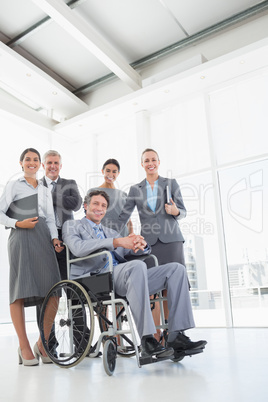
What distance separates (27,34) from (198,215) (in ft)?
10.9

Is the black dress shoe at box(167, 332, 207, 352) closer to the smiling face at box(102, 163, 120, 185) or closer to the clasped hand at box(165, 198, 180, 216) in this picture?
the clasped hand at box(165, 198, 180, 216)

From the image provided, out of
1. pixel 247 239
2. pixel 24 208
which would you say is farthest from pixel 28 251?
pixel 247 239

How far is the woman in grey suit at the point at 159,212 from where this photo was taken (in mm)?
2455

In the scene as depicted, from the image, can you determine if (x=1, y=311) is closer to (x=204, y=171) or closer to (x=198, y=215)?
(x=198, y=215)

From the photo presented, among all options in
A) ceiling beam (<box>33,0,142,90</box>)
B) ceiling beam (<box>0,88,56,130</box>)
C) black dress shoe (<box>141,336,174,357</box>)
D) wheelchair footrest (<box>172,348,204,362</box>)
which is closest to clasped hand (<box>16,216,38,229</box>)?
black dress shoe (<box>141,336,174,357</box>)

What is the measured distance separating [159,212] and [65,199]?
708mm

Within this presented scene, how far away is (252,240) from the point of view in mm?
4270

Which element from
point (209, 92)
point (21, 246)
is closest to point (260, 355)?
point (21, 246)

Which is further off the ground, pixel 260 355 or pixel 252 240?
pixel 252 240

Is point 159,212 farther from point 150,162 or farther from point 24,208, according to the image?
point 24,208

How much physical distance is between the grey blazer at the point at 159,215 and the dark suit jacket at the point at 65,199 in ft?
1.25

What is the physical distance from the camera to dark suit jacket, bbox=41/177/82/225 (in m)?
2.59

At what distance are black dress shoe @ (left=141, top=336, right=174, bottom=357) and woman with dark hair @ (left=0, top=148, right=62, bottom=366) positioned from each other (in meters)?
0.72

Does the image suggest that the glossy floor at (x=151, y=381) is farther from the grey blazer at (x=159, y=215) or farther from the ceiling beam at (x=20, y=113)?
the ceiling beam at (x=20, y=113)
